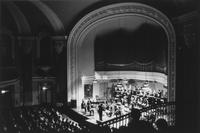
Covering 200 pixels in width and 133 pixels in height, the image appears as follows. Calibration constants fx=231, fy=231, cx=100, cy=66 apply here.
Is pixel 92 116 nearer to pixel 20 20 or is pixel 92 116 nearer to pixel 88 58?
pixel 88 58

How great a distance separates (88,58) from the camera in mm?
18969

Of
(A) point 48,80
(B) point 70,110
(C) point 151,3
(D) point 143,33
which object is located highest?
(C) point 151,3

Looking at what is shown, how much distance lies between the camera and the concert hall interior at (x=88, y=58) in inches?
522

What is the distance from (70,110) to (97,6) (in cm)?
745

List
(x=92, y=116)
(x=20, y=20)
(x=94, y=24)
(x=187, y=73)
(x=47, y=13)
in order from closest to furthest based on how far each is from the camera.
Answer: (x=187, y=73) < (x=92, y=116) < (x=47, y=13) < (x=20, y=20) < (x=94, y=24)

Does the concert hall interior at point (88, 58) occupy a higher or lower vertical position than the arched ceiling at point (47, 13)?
lower

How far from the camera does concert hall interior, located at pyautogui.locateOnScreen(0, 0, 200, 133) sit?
13266 millimetres

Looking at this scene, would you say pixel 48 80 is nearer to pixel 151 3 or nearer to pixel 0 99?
pixel 0 99

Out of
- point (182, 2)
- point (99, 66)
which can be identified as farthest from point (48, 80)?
point (182, 2)

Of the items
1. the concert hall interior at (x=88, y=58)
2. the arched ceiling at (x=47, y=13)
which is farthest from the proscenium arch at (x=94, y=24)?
the arched ceiling at (x=47, y=13)

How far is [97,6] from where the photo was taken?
1597 centimetres

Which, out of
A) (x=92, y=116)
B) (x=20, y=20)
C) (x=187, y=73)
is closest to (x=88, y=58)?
(x=92, y=116)

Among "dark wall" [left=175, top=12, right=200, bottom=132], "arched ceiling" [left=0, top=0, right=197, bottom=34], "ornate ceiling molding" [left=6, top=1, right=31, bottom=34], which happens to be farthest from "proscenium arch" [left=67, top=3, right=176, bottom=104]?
"ornate ceiling molding" [left=6, top=1, right=31, bottom=34]

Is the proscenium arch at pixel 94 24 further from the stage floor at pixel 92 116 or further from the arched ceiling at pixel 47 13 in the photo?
the stage floor at pixel 92 116
